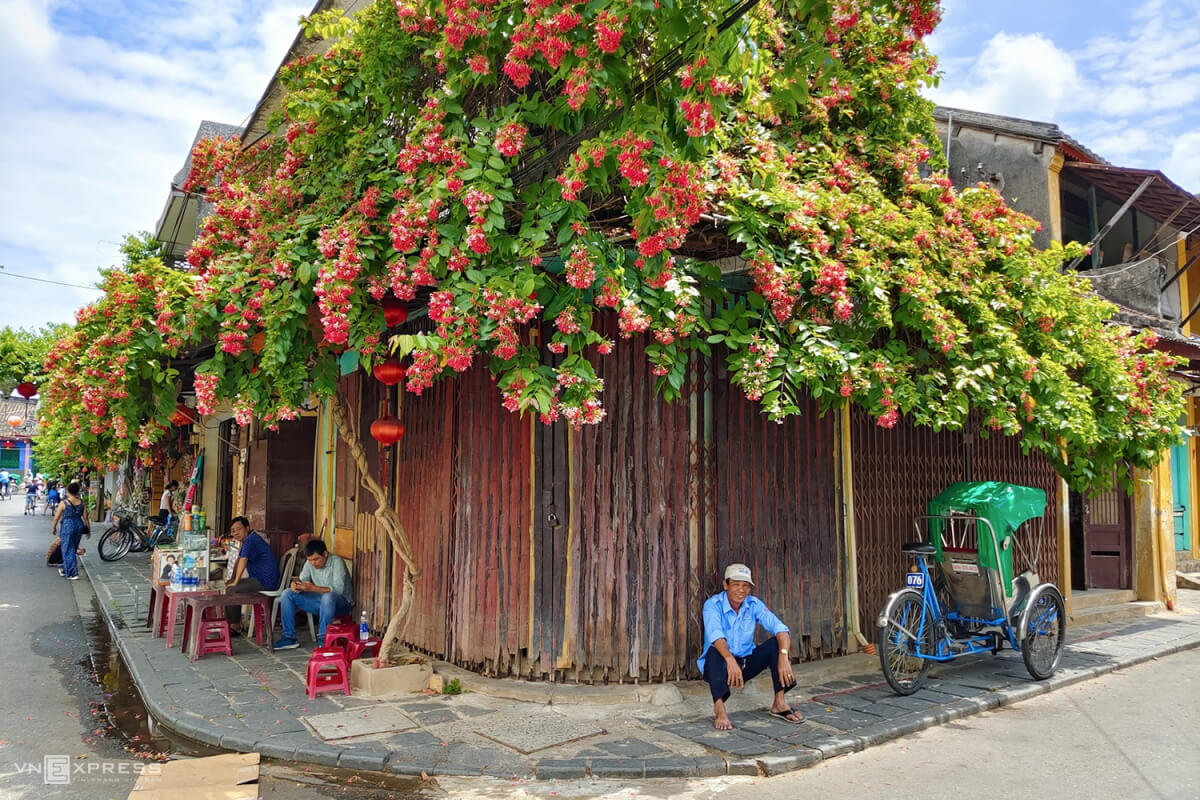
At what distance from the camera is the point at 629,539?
23.3ft

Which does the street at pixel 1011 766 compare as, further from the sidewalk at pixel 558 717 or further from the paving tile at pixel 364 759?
the paving tile at pixel 364 759

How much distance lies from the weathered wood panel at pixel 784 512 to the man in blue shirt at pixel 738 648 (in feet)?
1.91

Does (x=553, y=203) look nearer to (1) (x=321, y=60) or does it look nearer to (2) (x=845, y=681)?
(1) (x=321, y=60)

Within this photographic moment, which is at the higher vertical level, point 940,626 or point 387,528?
point 387,528

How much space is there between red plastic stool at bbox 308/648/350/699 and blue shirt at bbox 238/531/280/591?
288 cm

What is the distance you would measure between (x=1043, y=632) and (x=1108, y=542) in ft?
19.9

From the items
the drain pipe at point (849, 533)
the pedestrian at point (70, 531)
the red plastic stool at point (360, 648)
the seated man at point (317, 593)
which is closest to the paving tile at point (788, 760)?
the drain pipe at point (849, 533)

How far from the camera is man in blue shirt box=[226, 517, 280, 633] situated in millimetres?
9516

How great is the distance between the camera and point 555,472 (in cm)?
725

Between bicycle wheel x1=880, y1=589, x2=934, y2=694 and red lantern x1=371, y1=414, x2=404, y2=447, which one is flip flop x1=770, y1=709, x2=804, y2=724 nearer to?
bicycle wheel x1=880, y1=589, x2=934, y2=694

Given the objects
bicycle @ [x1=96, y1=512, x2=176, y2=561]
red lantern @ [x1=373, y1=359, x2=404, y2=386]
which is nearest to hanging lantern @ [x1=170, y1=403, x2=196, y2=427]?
red lantern @ [x1=373, y1=359, x2=404, y2=386]

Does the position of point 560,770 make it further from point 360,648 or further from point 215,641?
point 215,641

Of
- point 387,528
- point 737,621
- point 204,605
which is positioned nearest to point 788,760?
point 737,621

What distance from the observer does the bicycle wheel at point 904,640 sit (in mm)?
6945
